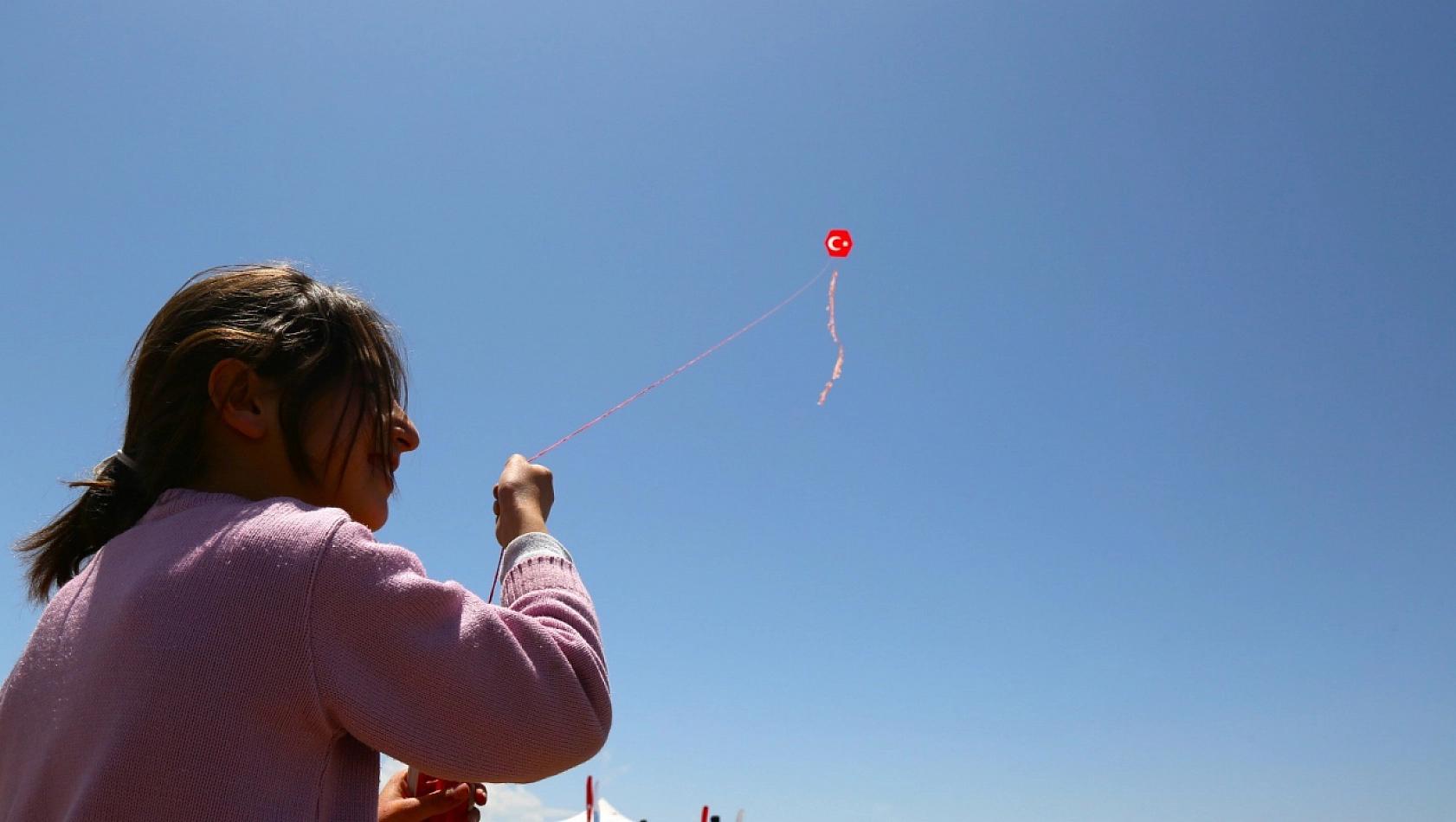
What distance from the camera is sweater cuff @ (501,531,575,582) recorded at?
150 cm

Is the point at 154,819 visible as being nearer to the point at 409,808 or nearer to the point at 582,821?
the point at 409,808

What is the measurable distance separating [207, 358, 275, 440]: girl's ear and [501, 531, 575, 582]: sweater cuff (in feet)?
1.26

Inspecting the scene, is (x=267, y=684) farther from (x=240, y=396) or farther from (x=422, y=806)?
(x=422, y=806)

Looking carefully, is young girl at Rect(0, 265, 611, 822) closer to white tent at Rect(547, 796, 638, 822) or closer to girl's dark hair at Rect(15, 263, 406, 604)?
girl's dark hair at Rect(15, 263, 406, 604)

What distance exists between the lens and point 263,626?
113 centimetres

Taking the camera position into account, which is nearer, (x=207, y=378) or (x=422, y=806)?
(x=207, y=378)

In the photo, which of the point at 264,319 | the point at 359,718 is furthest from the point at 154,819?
the point at 264,319

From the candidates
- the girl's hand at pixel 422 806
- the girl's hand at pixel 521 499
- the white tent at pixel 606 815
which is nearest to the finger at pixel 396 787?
the girl's hand at pixel 422 806

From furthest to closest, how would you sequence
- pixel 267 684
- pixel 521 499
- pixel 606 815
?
1. pixel 606 815
2. pixel 521 499
3. pixel 267 684

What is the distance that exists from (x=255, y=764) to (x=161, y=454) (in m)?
0.48

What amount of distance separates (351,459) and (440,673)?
393mm

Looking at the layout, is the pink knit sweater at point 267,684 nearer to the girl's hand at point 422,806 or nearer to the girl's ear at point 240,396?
Result: the girl's ear at point 240,396

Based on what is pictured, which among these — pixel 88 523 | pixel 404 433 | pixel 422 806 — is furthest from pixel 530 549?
pixel 88 523

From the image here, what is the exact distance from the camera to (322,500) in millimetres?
1412
